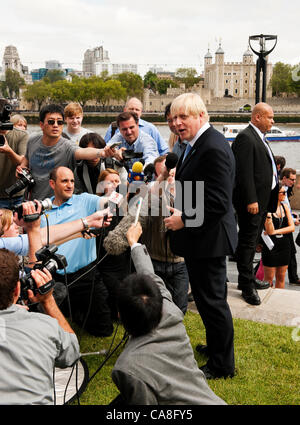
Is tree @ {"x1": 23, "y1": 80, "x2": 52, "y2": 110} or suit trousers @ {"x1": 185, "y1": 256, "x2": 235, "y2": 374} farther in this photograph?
tree @ {"x1": 23, "y1": 80, "x2": 52, "y2": 110}

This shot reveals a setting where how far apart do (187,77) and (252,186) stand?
378ft

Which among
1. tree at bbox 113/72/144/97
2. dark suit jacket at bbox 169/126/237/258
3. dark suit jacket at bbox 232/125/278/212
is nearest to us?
dark suit jacket at bbox 169/126/237/258

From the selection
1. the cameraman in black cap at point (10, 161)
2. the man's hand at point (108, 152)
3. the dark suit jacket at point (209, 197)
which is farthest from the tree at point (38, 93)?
the dark suit jacket at point (209, 197)

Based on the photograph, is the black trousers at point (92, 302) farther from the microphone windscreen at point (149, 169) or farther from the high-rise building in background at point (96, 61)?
the high-rise building in background at point (96, 61)

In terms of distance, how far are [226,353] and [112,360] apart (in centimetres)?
92

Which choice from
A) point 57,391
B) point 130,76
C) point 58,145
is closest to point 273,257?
point 58,145

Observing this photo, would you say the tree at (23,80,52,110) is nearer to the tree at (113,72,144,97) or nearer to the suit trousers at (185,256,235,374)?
the tree at (113,72,144,97)

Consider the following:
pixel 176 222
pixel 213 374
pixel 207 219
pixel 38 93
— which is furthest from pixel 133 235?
pixel 38 93

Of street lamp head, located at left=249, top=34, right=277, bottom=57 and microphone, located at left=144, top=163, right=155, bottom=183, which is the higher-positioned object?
street lamp head, located at left=249, top=34, right=277, bottom=57

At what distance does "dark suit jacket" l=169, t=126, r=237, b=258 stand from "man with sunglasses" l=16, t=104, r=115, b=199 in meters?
1.29

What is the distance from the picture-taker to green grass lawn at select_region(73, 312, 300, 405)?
10.0 ft

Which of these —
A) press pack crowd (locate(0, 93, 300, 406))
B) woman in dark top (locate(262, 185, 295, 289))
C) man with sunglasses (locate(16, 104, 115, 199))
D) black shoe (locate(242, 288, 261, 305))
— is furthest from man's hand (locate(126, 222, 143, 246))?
woman in dark top (locate(262, 185, 295, 289))

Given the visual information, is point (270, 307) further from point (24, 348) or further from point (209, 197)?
point (24, 348)
